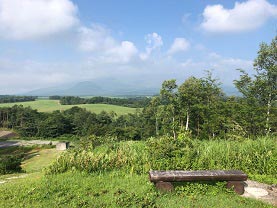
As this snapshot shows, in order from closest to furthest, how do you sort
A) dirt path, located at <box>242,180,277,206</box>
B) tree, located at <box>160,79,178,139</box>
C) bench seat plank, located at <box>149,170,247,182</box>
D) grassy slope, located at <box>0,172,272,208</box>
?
grassy slope, located at <box>0,172,272,208</box>, dirt path, located at <box>242,180,277,206</box>, bench seat plank, located at <box>149,170,247,182</box>, tree, located at <box>160,79,178,139</box>

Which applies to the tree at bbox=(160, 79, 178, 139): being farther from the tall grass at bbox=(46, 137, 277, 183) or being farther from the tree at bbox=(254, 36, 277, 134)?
the tall grass at bbox=(46, 137, 277, 183)

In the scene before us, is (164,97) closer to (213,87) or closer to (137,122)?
(213,87)

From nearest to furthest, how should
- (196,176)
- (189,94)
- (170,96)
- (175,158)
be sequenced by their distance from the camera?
(196,176), (175,158), (189,94), (170,96)

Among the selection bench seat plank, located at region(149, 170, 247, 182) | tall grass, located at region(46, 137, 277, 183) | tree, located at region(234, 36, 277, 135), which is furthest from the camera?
tree, located at region(234, 36, 277, 135)

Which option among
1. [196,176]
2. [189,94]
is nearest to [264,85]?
[189,94]

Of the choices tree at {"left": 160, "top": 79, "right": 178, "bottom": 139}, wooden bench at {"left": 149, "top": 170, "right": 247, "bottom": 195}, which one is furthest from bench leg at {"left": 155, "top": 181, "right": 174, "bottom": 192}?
tree at {"left": 160, "top": 79, "right": 178, "bottom": 139}

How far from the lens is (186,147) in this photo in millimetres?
7098

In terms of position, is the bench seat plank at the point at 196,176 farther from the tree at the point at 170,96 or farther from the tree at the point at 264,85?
the tree at the point at 170,96

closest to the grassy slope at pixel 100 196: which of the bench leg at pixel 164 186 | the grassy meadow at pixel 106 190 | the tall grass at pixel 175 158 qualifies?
the grassy meadow at pixel 106 190

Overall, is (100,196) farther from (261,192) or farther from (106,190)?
(261,192)

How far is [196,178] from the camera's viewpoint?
5.36 metres

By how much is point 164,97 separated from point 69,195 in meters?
21.8

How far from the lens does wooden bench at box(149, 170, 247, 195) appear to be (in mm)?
5332

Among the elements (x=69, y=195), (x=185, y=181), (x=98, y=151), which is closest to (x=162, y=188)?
(x=185, y=181)
